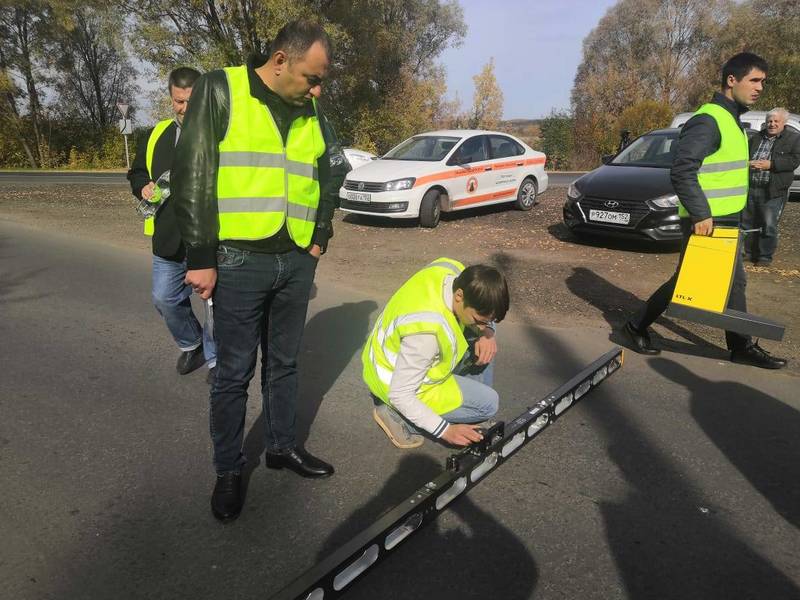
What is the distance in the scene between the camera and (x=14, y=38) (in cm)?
3084

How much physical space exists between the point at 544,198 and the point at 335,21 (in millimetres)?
15594

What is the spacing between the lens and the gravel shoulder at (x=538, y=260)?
5684 mm

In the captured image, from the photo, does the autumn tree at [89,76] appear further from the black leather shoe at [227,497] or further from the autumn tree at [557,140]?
the black leather shoe at [227,497]

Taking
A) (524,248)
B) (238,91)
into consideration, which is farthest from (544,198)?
(238,91)

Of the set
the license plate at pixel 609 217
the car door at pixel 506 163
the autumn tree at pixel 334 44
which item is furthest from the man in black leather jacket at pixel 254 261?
the autumn tree at pixel 334 44

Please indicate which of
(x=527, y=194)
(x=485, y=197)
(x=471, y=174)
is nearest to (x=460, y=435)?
(x=471, y=174)

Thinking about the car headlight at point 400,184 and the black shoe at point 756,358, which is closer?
the black shoe at point 756,358

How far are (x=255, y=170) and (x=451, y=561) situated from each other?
172 cm

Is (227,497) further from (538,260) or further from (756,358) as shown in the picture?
(538,260)

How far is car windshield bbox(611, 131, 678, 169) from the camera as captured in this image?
8742 mm

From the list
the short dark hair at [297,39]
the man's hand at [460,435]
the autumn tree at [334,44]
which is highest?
the autumn tree at [334,44]

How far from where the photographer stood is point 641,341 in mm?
4746

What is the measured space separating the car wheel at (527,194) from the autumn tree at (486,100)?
32947 millimetres

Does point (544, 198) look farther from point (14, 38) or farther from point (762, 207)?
point (14, 38)
